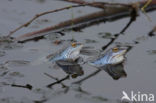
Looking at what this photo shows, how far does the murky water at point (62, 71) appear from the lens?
4.28 m

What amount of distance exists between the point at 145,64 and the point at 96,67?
0.55 m

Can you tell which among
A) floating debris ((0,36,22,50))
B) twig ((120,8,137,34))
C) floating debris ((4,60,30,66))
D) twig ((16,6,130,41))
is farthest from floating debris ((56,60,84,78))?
twig ((120,8,137,34))

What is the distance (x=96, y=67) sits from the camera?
4812 millimetres

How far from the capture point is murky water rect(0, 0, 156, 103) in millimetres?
4277

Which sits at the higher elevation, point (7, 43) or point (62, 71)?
point (7, 43)

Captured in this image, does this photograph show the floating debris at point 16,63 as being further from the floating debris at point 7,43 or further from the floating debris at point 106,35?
the floating debris at point 106,35

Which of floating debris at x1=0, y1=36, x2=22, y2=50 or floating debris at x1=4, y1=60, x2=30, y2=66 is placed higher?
floating debris at x1=0, y1=36, x2=22, y2=50

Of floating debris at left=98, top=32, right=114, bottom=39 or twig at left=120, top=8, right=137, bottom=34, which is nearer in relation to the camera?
floating debris at left=98, top=32, right=114, bottom=39

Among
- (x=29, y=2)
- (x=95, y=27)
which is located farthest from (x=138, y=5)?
(x=29, y=2)

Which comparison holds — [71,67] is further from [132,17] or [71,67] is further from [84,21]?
[132,17]

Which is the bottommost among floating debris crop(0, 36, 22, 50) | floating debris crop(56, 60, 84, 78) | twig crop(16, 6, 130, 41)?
floating debris crop(56, 60, 84, 78)

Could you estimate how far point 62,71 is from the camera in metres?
4.73

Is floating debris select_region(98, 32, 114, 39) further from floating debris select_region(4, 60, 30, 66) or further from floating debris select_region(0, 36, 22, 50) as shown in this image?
floating debris select_region(4, 60, 30, 66)

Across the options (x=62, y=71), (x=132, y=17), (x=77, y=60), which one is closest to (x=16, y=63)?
(x=62, y=71)
